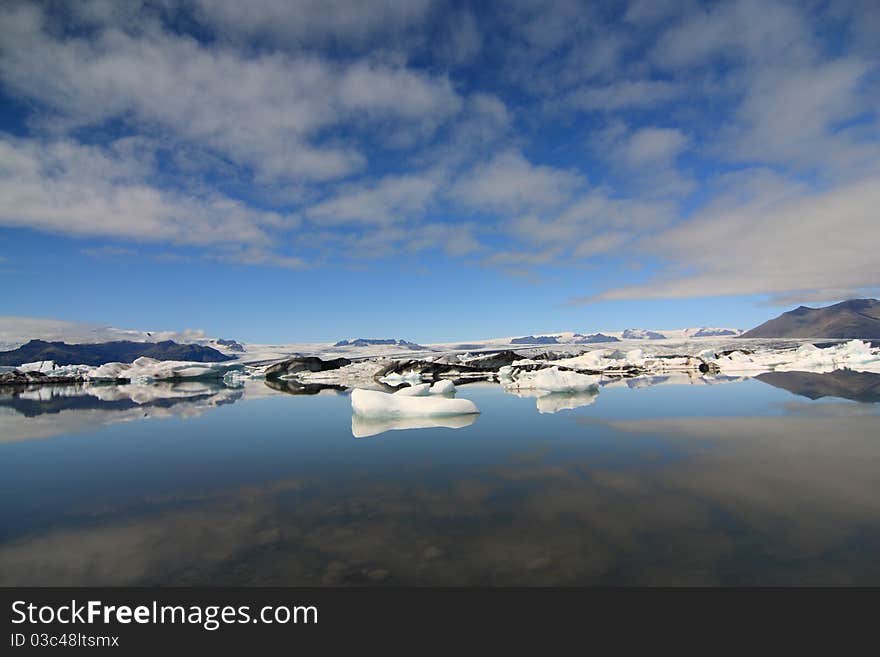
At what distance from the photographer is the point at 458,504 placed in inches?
213

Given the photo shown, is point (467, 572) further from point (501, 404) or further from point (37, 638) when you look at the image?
point (501, 404)

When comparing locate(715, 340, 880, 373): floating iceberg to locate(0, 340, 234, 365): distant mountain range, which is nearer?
locate(715, 340, 880, 373): floating iceberg

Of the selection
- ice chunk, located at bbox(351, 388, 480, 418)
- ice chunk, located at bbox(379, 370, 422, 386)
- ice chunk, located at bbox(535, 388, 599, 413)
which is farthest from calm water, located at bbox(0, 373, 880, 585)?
ice chunk, located at bbox(379, 370, 422, 386)

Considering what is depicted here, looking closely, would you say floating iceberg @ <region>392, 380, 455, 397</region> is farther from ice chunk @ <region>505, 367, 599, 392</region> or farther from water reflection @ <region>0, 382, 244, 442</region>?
water reflection @ <region>0, 382, 244, 442</region>

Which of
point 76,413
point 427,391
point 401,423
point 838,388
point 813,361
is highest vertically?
point 76,413

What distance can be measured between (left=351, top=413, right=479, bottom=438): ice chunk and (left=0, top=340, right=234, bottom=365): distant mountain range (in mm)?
103808

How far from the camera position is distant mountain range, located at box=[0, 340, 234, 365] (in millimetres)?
101312

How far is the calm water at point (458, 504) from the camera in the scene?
380cm

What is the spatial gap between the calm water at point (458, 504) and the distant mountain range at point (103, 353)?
105 m

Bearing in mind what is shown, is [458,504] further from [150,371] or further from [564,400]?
[150,371]

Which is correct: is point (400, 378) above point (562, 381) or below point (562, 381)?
above

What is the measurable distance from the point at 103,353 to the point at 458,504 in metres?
165

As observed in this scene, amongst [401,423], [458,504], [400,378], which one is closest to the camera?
[458,504]

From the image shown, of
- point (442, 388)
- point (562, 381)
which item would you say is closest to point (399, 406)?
point (442, 388)
